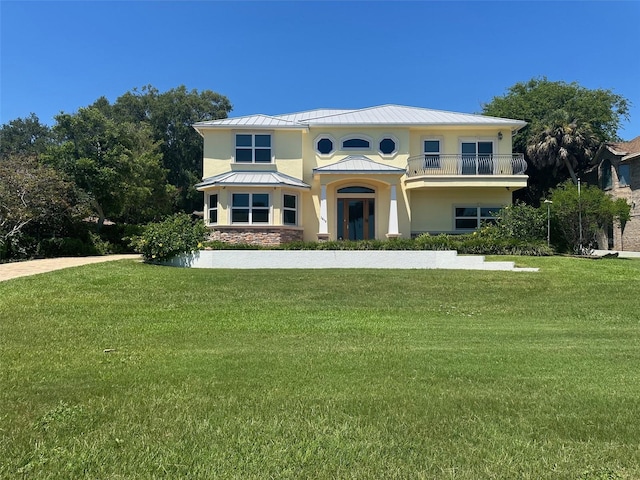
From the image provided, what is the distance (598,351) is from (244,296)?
7673mm

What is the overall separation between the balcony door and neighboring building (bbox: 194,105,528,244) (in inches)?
2.0

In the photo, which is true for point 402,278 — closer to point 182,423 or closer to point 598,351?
point 598,351

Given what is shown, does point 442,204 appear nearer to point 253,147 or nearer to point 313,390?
point 253,147

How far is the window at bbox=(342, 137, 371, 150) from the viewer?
2412 cm

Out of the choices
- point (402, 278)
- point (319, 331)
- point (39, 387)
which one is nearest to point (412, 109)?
point (402, 278)

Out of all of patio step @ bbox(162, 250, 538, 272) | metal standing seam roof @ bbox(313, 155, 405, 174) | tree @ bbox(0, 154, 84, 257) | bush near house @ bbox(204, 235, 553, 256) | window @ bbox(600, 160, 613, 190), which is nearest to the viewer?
patio step @ bbox(162, 250, 538, 272)

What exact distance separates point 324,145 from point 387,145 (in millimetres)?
3289

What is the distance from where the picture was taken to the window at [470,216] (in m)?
24.4

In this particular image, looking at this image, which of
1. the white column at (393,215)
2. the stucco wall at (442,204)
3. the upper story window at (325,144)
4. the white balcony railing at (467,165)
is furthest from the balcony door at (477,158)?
the upper story window at (325,144)

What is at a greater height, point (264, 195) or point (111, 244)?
point (264, 195)

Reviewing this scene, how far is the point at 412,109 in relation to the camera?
27188 mm

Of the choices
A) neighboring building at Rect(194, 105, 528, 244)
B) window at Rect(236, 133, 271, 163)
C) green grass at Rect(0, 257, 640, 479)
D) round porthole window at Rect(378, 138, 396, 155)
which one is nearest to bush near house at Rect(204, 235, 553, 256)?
neighboring building at Rect(194, 105, 528, 244)

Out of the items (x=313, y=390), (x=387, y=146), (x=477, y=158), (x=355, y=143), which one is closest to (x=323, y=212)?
(x=355, y=143)

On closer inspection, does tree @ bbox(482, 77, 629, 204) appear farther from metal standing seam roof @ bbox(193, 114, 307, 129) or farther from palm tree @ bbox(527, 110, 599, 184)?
metal standing seam roof @ bbox(193, 114, 307, 129)
